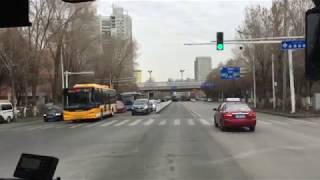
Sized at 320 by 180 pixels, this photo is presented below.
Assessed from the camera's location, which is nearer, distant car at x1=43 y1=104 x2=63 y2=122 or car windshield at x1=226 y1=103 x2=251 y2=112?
car windshield at x1=226 y1=103 x2=251 y2=112

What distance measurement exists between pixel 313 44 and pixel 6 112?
52814 mm

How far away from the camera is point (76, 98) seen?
45.7 meters

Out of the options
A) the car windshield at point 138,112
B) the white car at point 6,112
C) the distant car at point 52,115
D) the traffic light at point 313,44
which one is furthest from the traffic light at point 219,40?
the traffic light at point 313,44

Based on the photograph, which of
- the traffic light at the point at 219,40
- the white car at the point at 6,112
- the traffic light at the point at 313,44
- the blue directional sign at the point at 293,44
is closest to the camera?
the traffic light at the point at 313,44

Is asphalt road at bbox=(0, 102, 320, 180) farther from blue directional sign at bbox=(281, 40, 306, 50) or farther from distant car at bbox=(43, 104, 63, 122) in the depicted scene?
distant car at bbox=(43, 104, 63, 122)

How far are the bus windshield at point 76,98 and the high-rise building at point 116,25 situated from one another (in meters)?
59.0

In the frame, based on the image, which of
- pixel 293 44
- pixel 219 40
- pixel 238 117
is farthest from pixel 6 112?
pixel 238 117

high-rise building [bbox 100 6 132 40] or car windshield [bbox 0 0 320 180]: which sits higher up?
high-rise building [bbox 100 6 132 40]

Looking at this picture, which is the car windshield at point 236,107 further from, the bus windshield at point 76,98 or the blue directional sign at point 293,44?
the bus windshield at point 76,98

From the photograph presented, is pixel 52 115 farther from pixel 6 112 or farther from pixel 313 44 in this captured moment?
pixel 313 44

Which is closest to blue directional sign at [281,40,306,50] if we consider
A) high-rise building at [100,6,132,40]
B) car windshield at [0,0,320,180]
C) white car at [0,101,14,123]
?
car windshield at [0,0,320,180]

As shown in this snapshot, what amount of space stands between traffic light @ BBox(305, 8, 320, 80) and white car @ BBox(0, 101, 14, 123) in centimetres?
5135

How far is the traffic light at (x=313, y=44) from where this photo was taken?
4.30m

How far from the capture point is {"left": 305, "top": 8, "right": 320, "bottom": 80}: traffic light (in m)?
4.30
